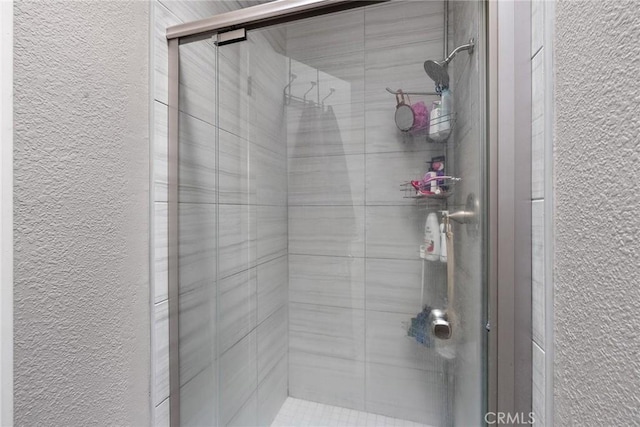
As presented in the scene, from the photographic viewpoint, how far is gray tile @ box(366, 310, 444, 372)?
92 cm

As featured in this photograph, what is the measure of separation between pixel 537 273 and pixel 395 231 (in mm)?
377

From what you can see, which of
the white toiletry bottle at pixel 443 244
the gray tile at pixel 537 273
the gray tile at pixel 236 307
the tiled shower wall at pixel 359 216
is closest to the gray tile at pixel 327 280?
the tiled shower wall at pixel 359 216

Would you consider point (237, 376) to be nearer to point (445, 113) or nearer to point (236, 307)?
point (236, 307)

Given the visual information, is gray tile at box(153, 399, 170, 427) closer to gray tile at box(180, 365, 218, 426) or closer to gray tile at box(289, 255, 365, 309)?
gray tile at box(180, 365, 218, 426)

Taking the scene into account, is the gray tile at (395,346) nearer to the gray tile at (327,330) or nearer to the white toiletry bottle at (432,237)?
the gray tile at (327,330)

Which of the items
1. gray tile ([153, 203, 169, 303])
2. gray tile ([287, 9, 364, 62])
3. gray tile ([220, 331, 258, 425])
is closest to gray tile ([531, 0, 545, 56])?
gray tile ([287, 9, 364, 62])

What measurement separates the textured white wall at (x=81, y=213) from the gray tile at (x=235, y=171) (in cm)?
23

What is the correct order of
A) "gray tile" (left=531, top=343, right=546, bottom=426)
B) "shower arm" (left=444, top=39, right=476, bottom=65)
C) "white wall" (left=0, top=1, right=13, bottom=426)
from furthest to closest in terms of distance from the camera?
"shower arm" (left=444, top=39, right=476, bottom=65) < "gray tile" (left=531, top=343, right=546, bottom=426) < "white wall" (left=0, top=1, right=13, bottom=426)

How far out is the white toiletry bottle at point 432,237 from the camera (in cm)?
87

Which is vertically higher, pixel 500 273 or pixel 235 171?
pixel 235 171

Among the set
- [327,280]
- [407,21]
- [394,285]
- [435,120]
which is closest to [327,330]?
[327,280]

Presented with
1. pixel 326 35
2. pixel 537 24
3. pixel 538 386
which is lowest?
pixel 538 386

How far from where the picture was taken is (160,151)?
0.88m

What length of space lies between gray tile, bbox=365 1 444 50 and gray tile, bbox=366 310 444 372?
33.2 inches
